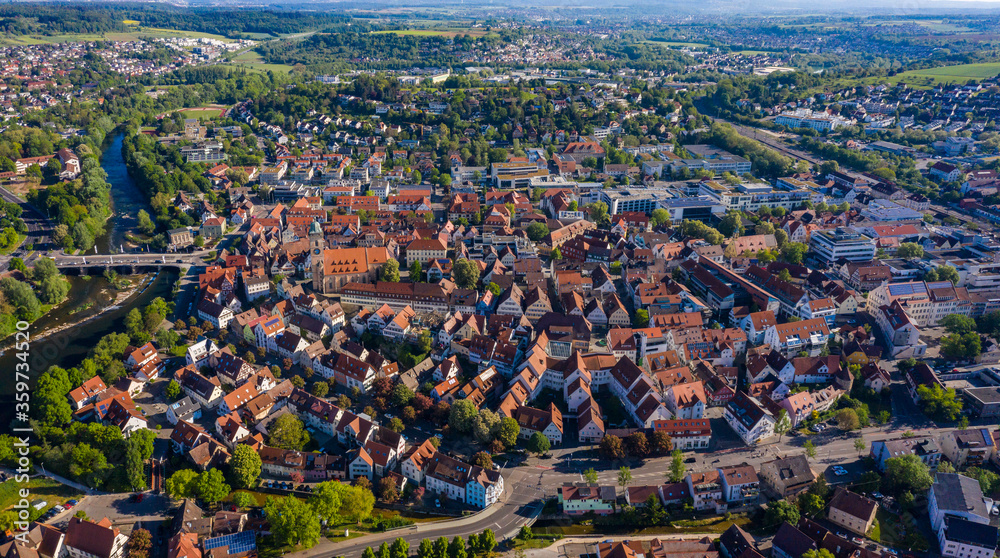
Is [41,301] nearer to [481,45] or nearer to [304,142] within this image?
[304,142]

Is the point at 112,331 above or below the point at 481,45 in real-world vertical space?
below

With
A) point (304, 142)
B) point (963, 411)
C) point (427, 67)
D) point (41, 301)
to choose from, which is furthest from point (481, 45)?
point (963, 411)

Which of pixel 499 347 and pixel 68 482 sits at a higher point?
pixel 499 347

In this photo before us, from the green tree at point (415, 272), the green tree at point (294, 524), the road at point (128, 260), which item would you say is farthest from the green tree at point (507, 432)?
the road at point (128, 260)

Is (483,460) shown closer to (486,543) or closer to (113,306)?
(486,543)

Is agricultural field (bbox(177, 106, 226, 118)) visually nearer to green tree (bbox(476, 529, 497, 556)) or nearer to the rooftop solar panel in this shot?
the rooftop solar panel

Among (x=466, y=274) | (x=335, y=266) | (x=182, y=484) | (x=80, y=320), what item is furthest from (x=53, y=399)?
(x=466, y=274)

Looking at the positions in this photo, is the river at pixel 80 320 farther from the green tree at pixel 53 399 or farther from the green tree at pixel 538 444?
the green tree at pixel 538 444
